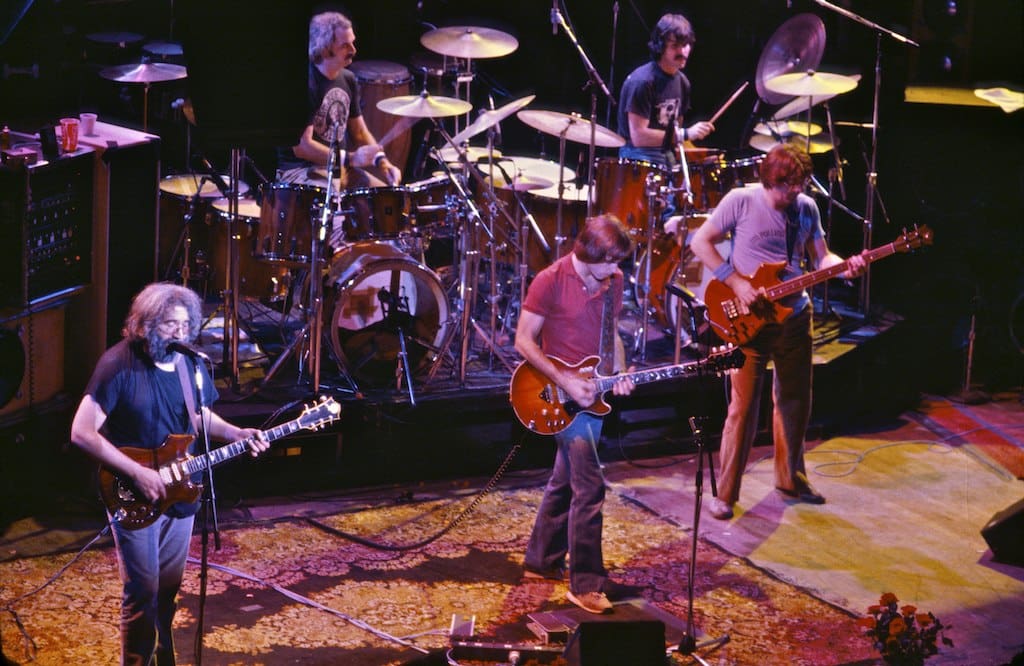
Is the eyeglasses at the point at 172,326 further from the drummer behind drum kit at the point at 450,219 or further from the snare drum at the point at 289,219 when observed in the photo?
the snare drum at the point at 289,219

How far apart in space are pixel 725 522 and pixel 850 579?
3.37 feet

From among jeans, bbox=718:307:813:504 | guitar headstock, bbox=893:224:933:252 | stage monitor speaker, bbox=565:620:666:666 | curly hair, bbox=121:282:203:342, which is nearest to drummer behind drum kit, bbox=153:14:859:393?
jeans, bbox=718:307:813:504

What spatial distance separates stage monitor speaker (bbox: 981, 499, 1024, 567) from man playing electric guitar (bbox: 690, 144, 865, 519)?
1.36 meters

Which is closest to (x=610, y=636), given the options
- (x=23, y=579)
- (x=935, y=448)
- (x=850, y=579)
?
(x=850, y=579)

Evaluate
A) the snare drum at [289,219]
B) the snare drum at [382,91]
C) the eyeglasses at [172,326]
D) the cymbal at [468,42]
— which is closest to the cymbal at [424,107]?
the cymbal at [468,42]

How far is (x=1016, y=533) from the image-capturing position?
8320mm

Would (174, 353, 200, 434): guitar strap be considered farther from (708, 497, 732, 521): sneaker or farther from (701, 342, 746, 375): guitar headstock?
(708, 497, 732, 521): sneaker

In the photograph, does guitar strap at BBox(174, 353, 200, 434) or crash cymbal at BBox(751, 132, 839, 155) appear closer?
guitar strap at BBox(174, 353, 200, 434)

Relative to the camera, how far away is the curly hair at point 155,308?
5.84 m

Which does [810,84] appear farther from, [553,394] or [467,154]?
[553,394]

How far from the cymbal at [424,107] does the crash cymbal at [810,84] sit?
246 centimetres

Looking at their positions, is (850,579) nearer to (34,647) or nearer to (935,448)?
(935,448)

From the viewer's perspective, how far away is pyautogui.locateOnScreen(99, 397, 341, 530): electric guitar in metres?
5.74

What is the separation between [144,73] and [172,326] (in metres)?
4.64
